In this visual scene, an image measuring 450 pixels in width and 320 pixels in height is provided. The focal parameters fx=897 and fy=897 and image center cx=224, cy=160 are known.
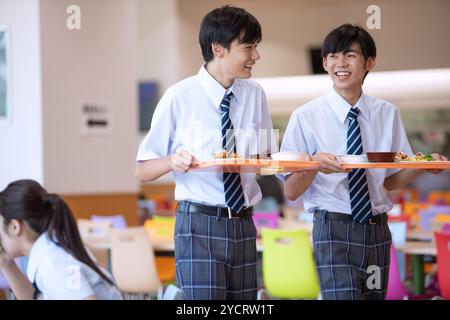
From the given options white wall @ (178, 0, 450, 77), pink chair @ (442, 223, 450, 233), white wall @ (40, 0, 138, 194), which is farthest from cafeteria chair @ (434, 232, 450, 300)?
white wall @ (40, 0, 138, 194)

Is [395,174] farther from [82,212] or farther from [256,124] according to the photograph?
[82,212]

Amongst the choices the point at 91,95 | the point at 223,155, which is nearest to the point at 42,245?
the point at 223,155

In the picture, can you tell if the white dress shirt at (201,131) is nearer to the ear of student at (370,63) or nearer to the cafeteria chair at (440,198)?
the ear of student at (370,63)

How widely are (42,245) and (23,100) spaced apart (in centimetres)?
318

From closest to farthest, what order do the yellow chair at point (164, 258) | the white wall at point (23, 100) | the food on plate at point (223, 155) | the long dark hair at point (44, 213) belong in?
1. the food on plate at point (223, 155)
2. the long dark hair at point (44, 213)
3. the white wall at point (23, 100)
4. the yellow chair at point (164, 258)

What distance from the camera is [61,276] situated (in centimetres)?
303

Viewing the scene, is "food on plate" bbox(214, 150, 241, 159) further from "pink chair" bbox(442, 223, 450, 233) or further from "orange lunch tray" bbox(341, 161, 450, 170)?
"pink chair" bbox(442, 223, 450, 233)

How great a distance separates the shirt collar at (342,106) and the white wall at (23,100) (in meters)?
1.89

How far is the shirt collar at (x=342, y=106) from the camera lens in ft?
10.0

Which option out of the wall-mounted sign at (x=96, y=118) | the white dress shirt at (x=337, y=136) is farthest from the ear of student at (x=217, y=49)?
the wall-mounted sign at (x=96, y=118)

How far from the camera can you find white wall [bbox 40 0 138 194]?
686cm

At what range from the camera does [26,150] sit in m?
6.12

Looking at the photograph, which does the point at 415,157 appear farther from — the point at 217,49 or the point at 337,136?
the point at 217,49
